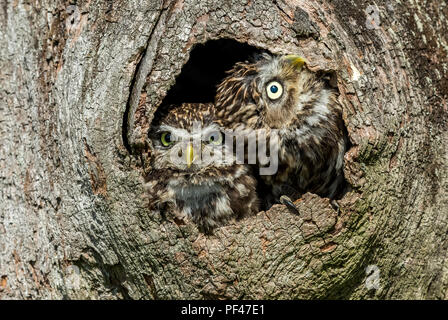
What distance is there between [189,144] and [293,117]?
2.05 ft

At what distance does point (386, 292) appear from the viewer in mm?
3182

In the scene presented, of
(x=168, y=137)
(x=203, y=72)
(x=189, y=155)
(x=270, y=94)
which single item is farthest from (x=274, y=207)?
(x=203, y=72)

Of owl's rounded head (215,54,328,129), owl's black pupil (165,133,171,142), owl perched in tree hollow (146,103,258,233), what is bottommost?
owl perched in tree hollow (146,103,258,233)

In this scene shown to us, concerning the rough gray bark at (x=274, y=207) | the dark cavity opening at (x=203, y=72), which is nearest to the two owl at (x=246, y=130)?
the rough gray bark at (x=274, y=207)

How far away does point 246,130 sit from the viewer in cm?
349

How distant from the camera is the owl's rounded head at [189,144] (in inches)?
133

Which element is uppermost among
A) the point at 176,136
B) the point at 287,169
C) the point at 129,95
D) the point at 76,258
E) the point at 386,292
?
the point at 129,95

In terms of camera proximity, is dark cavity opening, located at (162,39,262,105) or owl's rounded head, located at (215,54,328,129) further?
dark cavity opening, located at (162,39,262,105)

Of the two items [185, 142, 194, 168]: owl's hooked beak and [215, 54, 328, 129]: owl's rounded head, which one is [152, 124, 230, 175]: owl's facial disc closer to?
[185, 142, 194, 168]: owl's hooked beak

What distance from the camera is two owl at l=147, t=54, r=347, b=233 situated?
10.9 feet

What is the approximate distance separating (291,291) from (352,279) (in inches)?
14.4

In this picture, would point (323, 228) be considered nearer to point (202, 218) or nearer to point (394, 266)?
point (394, 266)

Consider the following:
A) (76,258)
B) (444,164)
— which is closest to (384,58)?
(444,164)

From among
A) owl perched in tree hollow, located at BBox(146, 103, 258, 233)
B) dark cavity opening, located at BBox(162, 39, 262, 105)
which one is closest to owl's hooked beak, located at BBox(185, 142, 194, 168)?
owl perched in tree hollow, located at BBox(146, 103, 258, 233)
